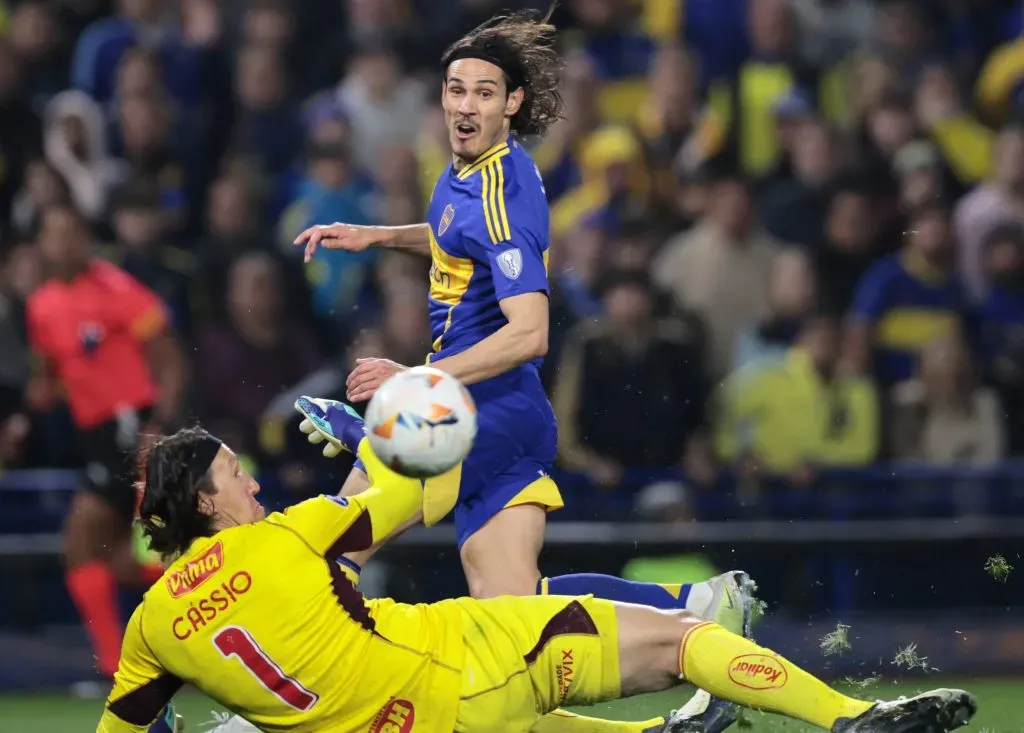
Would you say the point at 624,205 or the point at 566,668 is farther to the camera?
the point at 624,205

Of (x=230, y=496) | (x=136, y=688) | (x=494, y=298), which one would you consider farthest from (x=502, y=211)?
(x=136, y=688)

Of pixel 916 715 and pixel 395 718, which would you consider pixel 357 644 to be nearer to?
pixel 395 718

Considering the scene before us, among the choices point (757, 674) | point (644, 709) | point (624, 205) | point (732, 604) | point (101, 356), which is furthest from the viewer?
point (624, 205)

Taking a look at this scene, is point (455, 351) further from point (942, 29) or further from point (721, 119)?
point (942, 29)

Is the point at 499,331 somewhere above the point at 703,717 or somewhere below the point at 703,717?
above

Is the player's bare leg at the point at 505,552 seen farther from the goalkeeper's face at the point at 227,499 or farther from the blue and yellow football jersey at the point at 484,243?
the goalkeeper's face at the point at 227,499

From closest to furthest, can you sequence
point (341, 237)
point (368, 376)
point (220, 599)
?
point (220, 599)
point (368, 376)
point (341, 237)

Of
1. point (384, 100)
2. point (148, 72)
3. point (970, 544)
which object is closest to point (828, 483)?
point (970, 544)

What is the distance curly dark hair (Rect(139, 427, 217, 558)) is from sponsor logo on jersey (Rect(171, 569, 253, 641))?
25cm

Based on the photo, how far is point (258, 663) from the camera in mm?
4957

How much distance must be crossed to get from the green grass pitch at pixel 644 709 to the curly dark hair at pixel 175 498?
209 cm

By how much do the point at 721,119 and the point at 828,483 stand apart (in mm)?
2544

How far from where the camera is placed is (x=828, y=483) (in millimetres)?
9625

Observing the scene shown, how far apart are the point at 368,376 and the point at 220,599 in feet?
3.29
